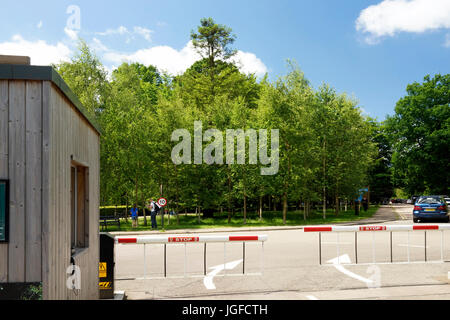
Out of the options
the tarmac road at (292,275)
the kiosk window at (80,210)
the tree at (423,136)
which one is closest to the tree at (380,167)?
the tree at (423,136)

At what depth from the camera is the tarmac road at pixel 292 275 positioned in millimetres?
8039

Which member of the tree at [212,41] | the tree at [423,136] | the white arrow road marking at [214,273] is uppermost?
the tree at [212,41]

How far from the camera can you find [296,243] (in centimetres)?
1686

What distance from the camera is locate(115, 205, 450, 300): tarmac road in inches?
316

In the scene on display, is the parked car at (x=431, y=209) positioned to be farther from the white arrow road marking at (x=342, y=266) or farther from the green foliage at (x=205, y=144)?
the white arrow road marking at (x=342, y=266)

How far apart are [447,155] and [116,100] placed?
36174 mm

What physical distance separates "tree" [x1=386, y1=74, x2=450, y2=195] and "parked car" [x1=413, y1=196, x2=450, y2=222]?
2311 cm

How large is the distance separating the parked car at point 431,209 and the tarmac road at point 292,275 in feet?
39.9

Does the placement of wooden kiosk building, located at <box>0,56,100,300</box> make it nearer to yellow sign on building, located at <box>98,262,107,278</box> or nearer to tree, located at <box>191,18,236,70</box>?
yellow sign on building, located at <box>98,262,107,278</box>

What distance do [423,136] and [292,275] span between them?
45618 millimetres

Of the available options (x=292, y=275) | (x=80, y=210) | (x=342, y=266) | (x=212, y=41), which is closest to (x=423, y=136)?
(x=212, y=41)

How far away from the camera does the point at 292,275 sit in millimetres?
9914

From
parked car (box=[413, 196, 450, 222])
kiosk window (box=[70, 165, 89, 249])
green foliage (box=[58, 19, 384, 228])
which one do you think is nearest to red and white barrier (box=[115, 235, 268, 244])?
kiosk window (box=[70, 165, 89, 249])
